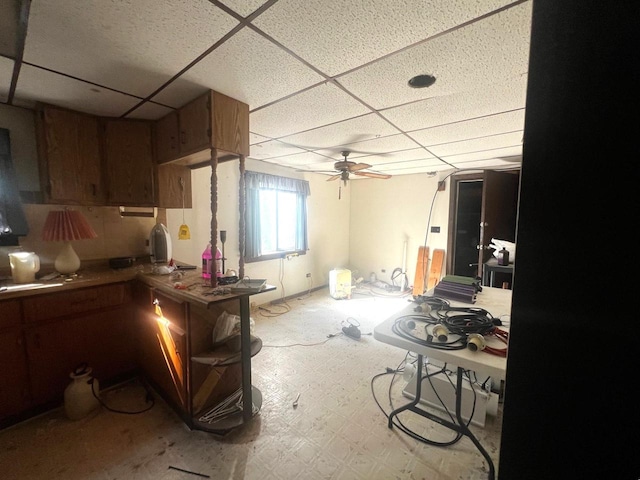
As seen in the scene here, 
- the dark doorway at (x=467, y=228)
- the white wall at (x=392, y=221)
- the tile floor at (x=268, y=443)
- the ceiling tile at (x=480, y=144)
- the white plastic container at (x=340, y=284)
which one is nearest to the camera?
the tile floor at (x=268, y=443)

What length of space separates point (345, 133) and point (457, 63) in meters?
1.21

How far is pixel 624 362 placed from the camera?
421mm

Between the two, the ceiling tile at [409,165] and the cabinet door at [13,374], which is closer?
the cabinet door at [13,374]

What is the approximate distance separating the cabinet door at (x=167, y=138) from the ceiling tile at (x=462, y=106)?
65.0 inches

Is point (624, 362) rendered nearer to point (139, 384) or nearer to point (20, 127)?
point (139, 384)

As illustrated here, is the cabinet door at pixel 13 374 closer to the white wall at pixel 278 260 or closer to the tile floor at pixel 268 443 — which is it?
the tile floor at pixel 268 443

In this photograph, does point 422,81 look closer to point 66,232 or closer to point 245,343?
point 245,343

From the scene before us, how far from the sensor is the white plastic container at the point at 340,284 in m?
4.56

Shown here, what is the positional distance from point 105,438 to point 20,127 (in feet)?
7.81

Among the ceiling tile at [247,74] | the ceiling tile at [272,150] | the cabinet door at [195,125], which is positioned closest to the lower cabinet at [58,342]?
the cabinet door at [195,125]

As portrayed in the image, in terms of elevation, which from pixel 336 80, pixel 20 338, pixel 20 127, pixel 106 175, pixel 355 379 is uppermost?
pixel 336 80

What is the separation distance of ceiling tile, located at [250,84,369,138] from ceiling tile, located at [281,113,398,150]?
11 cm

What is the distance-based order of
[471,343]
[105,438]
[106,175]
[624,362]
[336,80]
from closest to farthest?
[624,362] < [471,343] < [336,80] < [105,438] < [106,175]

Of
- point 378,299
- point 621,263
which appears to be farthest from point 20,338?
point 378,299
